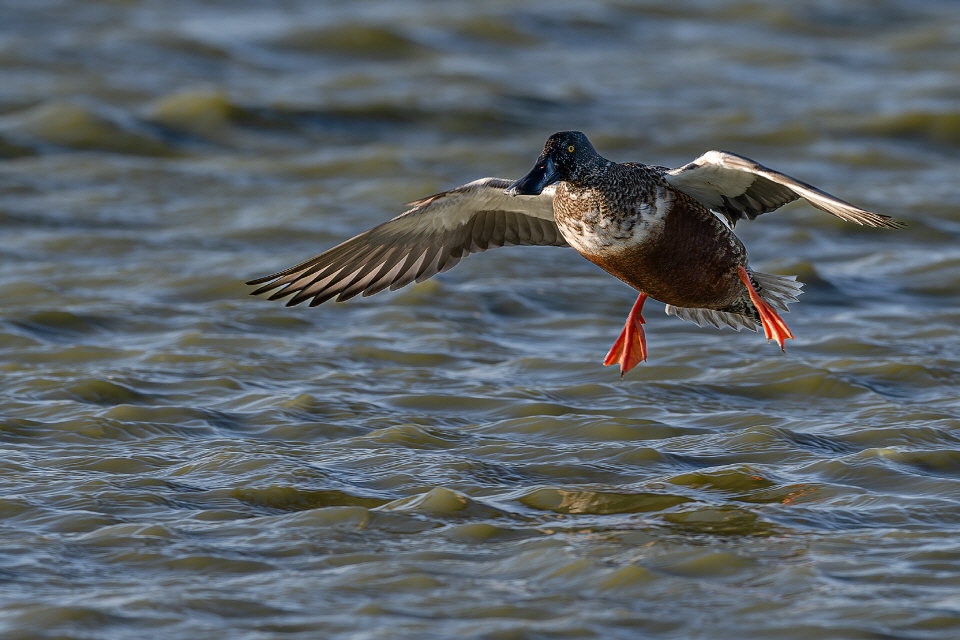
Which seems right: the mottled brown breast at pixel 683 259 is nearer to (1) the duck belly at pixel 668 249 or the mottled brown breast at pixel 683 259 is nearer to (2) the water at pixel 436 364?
(1) the duck belly at pixel 668 249

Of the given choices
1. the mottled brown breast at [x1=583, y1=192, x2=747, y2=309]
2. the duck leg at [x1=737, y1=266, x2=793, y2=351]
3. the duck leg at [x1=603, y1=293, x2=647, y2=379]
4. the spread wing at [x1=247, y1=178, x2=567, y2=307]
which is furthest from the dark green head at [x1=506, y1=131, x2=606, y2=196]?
the duck leg at [x1=603, y1=293, x2=647, y2=379]

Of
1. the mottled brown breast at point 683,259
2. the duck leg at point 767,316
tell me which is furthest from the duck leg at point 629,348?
the duck leg at point 767,316

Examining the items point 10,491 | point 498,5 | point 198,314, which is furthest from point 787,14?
point 10,491

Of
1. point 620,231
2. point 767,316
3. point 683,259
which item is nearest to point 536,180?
point 620,231

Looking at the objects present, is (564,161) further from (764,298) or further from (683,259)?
(764,298)

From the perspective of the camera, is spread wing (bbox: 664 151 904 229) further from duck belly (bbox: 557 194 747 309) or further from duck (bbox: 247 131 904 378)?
duck belly (bbox: 557 194 747 309)

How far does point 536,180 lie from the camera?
6051mm

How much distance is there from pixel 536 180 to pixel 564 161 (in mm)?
220

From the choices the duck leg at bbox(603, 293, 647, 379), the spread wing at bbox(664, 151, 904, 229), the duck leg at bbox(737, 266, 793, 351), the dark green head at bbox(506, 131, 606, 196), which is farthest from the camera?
the duck leg at bbox(603, 293, 647, 379)

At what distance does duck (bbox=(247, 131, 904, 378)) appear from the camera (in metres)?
6.19

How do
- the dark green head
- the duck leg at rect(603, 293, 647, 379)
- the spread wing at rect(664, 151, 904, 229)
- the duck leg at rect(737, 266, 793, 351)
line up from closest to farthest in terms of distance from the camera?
the spread wing at rect(664, 151, 904, 229), the dark green head, the duck leg at rect(737, 266, 793, 351), the duck leg at rect(603, 293, 647, 379)

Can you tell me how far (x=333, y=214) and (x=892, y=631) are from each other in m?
6.78

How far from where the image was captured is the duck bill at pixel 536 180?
595 centimetres

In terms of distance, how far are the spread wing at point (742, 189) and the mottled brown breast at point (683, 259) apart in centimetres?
12
